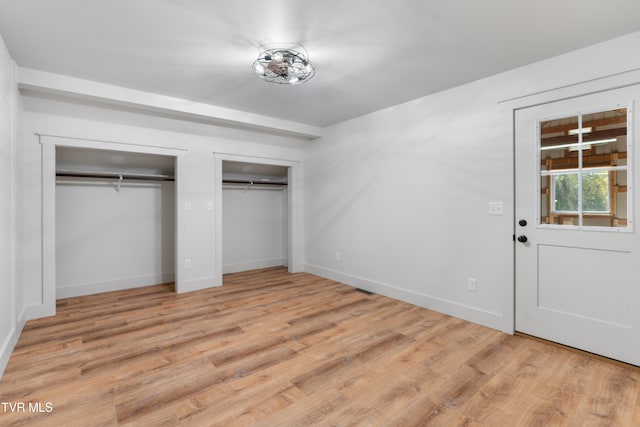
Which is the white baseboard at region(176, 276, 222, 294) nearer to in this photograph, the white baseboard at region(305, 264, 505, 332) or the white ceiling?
the white baseboard at region(305, 264, 505, 332)

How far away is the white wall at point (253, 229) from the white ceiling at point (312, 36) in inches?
90.8

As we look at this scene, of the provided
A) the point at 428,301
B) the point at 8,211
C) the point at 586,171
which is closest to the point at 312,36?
the point at 586,171

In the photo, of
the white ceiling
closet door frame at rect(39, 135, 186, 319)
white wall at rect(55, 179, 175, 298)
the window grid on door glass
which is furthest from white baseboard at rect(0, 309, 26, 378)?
the window grid on door glass

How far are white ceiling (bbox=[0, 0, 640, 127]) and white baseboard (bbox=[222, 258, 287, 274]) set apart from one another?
9.40 feet

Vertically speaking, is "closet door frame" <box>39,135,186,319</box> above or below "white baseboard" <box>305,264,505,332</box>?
above

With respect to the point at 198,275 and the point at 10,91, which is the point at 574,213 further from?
the point at 10,91

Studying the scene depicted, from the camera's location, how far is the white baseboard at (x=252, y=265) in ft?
16.3

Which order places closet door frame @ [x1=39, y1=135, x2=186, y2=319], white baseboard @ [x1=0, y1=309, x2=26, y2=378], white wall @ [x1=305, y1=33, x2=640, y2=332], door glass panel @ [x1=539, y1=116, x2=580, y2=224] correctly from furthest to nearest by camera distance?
closet door frame @ [x1=39, y1=135, x2=186, y2=319] < white wall @ [x1=305, y1=33, x2=640, y2=332] < door glass panel @ [x1=539, y1=116, x2=580, y2=224] < white baseboard @ [x1=0, y1=309, x2=26, y2=378]

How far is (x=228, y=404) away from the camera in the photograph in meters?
1.76

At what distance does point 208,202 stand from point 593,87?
160 inches

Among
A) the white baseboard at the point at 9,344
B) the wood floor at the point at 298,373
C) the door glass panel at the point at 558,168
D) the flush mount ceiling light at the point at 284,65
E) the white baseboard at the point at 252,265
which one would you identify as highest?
the flush mount ceiling light at the point at 284,65

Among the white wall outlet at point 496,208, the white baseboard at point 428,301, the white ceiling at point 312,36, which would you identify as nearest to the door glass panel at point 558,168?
the white wall outlet at point 496,208

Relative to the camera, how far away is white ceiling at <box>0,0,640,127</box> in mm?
1852

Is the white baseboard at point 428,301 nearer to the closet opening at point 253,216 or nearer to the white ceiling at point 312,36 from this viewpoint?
the closet opening at point 253,216
